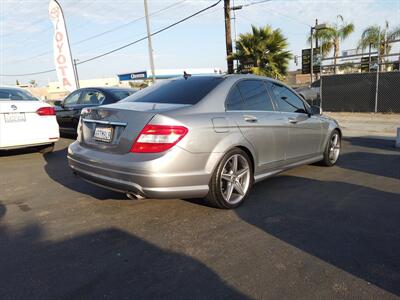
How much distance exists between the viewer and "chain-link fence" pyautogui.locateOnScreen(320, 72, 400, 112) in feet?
44.9

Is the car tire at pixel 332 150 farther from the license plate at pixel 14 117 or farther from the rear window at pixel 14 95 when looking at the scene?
the rear window at pixel 14 95

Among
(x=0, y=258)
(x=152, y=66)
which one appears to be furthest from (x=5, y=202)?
(x=152, y=66)

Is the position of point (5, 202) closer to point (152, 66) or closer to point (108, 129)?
point (108, 129)

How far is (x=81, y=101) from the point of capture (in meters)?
9.07

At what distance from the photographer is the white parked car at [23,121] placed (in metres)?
6.52

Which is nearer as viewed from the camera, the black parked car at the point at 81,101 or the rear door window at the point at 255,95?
the rear door window at the point at 255,95

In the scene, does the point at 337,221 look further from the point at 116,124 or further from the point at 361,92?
the point at 361,92

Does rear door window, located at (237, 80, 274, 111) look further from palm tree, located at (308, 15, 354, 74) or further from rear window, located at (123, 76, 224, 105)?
palm tree, located at (308, 15, 354, 74)

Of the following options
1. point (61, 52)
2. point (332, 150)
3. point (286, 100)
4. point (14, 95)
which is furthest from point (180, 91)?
point (61, 52)

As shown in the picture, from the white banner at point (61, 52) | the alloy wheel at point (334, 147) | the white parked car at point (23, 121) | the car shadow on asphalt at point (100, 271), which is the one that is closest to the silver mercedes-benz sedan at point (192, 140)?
the car shadow on asphalt at point (100, 271)

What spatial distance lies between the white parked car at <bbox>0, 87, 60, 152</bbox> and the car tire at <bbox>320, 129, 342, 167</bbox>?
5.26m

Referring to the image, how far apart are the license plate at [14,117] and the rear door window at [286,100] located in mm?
4720

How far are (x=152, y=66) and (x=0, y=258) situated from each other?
1741 cm

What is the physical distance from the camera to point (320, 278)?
2.63 meters
